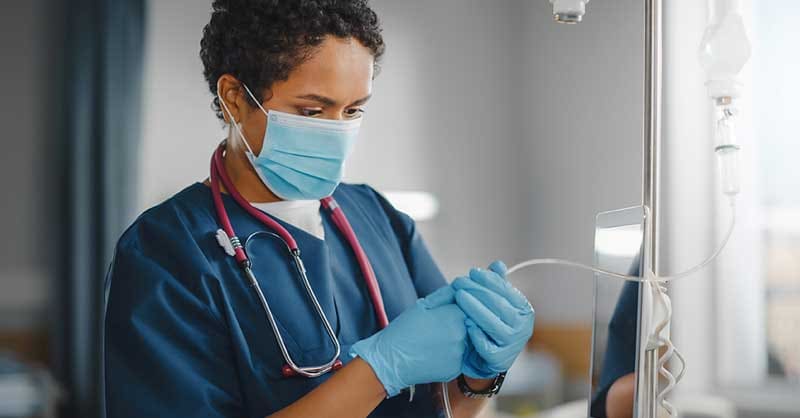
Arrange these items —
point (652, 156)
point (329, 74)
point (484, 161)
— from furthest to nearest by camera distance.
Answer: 1. point (484, 161)
2. point (329, 74)
3. point (652, 156)

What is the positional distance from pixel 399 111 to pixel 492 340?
0.88 metres

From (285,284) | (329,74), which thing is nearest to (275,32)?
(329,74)

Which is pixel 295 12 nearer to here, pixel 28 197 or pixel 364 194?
pixel 364 194

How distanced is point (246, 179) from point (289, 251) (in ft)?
0.40

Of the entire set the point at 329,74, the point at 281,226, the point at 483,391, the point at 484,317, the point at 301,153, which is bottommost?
the point at 483,391

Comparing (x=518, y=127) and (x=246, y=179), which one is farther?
(x=518, y=127)

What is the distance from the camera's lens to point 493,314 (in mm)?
901

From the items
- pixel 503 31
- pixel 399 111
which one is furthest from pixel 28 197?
pixel 503 31

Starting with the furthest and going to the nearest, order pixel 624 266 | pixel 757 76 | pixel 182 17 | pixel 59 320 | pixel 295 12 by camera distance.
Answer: pixel 757 76 < pixel 59 320 < pixel 182 17 < pixel 295 12 < pixel 624 266

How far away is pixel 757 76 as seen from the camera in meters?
2.01

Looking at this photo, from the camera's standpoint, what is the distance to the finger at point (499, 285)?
0.91 m

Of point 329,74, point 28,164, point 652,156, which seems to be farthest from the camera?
point 28,164

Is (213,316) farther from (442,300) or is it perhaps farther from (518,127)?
(518,127)

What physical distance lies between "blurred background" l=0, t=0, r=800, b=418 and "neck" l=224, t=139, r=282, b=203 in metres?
0.07
